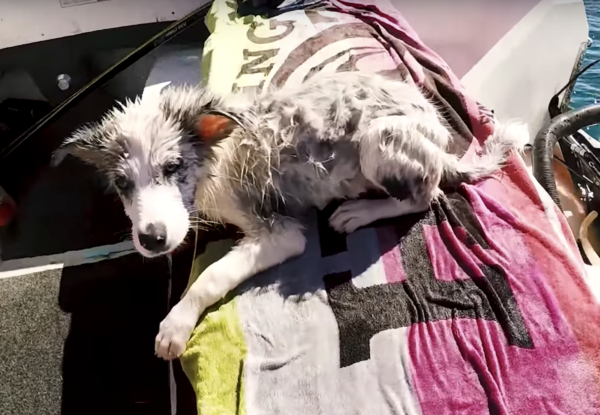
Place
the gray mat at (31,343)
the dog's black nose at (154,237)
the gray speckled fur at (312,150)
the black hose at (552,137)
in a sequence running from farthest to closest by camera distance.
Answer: the black hose at (552,137) < the gray mat at (31,343) < the gray speckled fur at (312,150) < the dog's black nose at (154,237)

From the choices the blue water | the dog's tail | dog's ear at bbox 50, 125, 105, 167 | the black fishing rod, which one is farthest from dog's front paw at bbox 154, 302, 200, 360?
the blue water

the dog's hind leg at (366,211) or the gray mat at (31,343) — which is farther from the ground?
the dog's hind leg at (366,211)

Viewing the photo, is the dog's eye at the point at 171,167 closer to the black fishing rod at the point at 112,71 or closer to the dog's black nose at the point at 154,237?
the dog's black nose at the point at 154,237

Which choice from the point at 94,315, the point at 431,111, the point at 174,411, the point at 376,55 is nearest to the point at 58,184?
the point at 94,315

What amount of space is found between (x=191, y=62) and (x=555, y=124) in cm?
A: 152

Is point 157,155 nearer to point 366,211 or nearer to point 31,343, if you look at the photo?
point 366,211

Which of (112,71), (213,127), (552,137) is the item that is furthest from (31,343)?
(552,137)

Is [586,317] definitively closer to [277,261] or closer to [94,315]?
[277,261]

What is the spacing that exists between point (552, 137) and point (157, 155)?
1.55m

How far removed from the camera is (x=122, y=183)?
163 centimetres

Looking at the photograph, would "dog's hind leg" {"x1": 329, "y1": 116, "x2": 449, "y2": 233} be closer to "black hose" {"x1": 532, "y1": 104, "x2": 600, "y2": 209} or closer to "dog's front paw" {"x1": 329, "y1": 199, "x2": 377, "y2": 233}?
"dog's front paw" {"x1": 329, "y1": 199, "x2": 377, "y2": 233}

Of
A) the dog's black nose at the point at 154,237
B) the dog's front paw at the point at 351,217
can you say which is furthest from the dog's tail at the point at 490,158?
the dog's black nose at the point at 154,237

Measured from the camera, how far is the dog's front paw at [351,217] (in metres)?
1.91

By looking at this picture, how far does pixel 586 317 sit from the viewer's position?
1664mm
